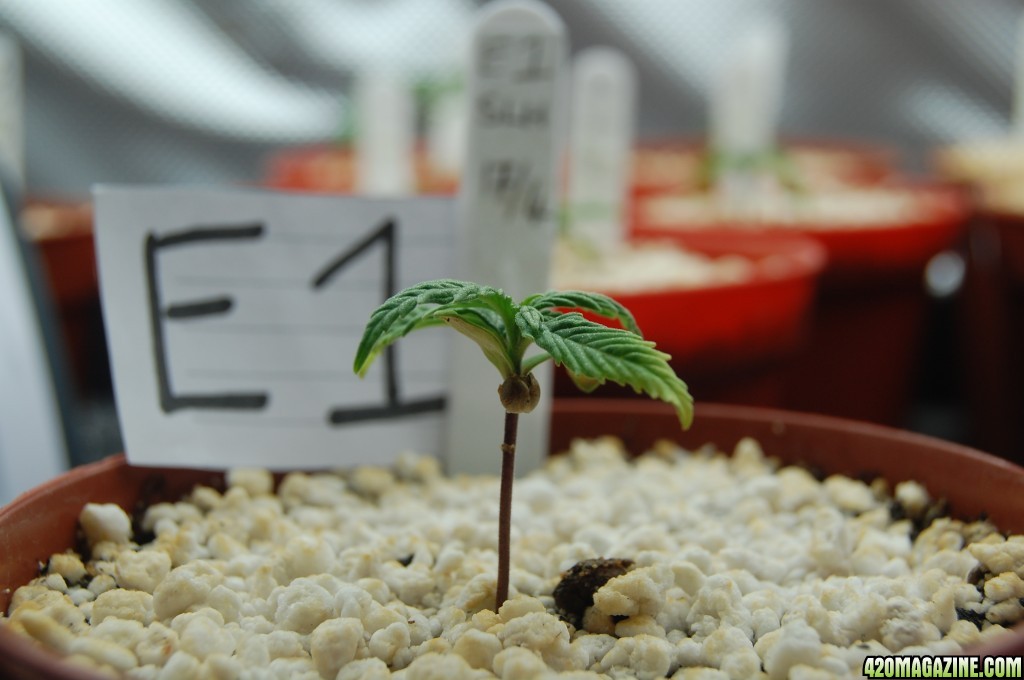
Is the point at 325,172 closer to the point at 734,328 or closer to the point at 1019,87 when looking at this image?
the point at 734,328

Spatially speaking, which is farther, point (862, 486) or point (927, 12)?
point (927, 12)

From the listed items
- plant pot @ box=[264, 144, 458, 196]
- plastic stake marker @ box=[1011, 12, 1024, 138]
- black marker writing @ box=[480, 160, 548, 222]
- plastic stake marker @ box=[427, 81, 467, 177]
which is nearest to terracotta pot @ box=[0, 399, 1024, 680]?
black marker writing @ box=[480, 160, 548, 222]

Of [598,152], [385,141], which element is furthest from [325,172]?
[598,152]

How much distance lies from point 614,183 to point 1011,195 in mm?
677

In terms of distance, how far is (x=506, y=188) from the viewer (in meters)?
0.71

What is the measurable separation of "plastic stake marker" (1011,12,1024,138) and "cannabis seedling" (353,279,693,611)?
1.73 meters

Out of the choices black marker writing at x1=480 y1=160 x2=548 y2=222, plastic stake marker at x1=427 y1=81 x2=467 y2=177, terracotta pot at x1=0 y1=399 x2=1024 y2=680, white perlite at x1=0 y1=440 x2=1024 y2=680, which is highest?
plastic stake marker at x1=427 y1=81 x2=467 y2=177

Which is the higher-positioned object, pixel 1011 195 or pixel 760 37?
pixel 760 37

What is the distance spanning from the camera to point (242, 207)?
2.25 ft

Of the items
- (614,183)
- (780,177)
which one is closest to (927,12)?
(780,177)

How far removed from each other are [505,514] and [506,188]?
0.27 metres

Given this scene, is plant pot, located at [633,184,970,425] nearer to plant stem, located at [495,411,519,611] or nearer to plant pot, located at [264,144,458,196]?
plant pot, located at [264,144,458,196]

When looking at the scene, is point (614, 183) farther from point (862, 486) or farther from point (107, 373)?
point (107, 373)

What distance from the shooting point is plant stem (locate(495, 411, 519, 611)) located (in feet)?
1.63
